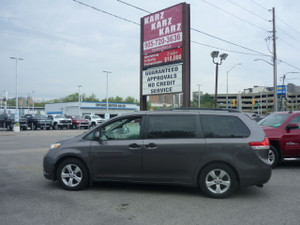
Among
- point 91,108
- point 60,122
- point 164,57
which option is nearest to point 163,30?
point 164,57

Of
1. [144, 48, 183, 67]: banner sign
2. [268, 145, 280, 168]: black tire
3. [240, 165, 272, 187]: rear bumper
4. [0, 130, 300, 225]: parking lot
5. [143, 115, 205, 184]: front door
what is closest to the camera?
[0, 130, 300, 225]: parking lot

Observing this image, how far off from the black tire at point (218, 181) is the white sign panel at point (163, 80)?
899cm

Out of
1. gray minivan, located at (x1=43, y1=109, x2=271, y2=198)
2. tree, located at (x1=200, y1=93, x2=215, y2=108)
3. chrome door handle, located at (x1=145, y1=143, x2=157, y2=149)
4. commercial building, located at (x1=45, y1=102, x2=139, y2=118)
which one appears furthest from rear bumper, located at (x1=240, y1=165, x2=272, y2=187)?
tree, located at (x1=200, y1=93, x2=215, y2=108)

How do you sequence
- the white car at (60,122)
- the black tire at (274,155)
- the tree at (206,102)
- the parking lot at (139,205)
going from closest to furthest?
the parking lot at (139,205) → the black tire at (274,155) → the white car at (60,122) → the tree at (206,102)

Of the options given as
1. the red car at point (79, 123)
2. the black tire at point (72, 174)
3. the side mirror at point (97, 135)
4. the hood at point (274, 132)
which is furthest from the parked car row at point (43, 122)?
the side mirror at point (97, 135)

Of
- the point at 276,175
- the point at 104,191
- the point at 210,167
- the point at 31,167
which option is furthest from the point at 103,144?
the point at 276,175

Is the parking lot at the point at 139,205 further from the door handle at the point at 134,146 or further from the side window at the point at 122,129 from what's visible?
the side window at the point at 122,129

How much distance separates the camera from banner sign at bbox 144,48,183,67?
47.7ft

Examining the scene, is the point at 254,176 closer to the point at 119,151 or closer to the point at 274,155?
the point at 119,151

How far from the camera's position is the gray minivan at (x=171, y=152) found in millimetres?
5656

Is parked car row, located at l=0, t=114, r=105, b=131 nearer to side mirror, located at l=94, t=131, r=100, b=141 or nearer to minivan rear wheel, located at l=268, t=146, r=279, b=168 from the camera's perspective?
minivan rear wheel, located at l=268, t=146, r=279, b=168

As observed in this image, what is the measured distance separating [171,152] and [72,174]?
2.14 meters

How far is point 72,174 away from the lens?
6.12 meters

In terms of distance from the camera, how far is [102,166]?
6.02 metres
